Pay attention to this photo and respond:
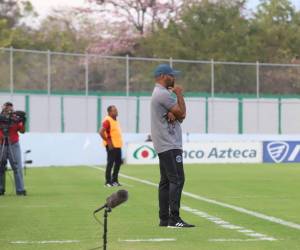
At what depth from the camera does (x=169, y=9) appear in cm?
6394

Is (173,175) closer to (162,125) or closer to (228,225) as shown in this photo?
(162,125)

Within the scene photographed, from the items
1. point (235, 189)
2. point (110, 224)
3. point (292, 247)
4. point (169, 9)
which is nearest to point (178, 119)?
point (110, 224)

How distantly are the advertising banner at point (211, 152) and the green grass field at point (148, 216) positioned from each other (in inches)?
470

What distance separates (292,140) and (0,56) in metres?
12.1

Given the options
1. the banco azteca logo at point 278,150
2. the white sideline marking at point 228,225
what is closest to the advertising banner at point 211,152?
the banco azteca logo at point 278,150

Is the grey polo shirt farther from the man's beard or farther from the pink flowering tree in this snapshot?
the pink flowering tree

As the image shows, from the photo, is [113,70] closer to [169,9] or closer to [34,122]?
[34,122]

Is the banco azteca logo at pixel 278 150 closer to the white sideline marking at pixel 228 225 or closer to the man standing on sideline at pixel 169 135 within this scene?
the white sideline marking at pixel 228 225

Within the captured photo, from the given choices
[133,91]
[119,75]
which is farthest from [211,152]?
[119,75]

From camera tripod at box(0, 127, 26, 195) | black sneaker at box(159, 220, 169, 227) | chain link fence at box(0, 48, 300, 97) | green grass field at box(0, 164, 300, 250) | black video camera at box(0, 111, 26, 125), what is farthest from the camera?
chain link fence at box(0, 48, 300, 97)

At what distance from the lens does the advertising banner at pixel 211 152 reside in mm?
35594

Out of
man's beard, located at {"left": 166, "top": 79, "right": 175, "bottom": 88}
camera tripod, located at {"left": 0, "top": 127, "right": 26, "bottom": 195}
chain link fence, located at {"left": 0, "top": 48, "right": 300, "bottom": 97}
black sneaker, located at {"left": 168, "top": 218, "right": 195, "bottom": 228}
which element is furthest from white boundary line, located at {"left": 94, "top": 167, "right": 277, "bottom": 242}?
chain link fence, located at {"left": 0, "top": 48, "right": 300, "bottom": 97}

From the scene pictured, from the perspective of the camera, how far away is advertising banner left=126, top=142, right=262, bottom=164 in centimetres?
3559

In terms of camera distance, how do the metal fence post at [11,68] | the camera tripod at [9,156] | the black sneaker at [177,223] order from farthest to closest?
the metal fence post at [11,68], the camera tripod at [9,156], the black sneaker at [177,223]
